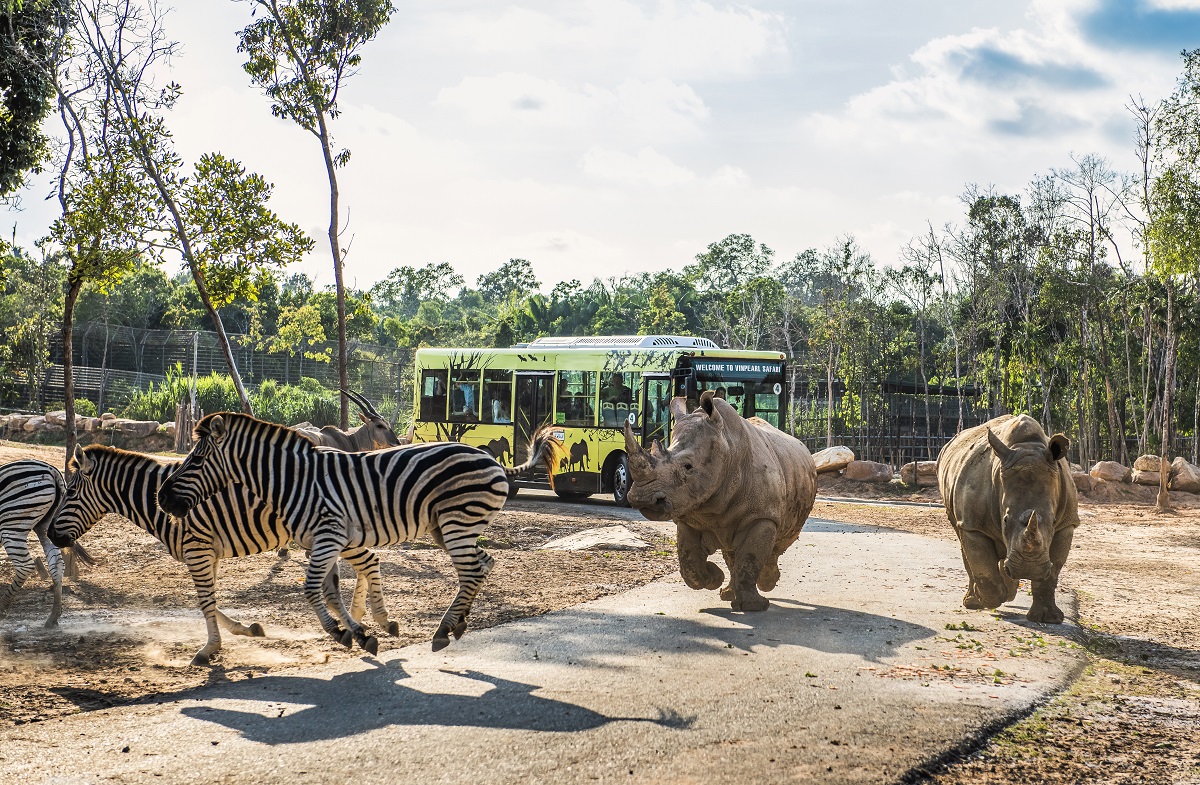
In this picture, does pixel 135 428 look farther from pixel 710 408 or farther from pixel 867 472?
pixel 710 408

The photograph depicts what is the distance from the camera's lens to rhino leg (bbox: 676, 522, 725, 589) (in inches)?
368

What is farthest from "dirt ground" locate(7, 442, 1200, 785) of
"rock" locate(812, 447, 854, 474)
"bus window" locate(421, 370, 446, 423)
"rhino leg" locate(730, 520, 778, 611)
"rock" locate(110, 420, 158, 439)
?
"rock" locate(110, 420, 158, 439)

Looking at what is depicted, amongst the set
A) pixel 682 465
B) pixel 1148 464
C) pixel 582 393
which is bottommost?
pixel 1148 464

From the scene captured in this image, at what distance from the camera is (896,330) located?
4047 cm

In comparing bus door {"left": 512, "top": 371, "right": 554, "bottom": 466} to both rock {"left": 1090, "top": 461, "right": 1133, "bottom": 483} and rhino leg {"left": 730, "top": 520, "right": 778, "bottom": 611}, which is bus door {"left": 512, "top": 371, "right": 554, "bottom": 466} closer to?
rhino leg {"left": 730, "top": 520, "right": 778, "bottom": 611}

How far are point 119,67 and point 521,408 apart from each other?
29.5 feet

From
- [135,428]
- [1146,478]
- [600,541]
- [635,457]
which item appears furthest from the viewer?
[135,428]

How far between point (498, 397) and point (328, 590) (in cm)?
1377

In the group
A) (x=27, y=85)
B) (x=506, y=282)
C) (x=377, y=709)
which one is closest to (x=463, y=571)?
(x=377, y=709)

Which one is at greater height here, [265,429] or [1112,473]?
[265,429]

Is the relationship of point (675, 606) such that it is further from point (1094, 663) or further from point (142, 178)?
point (142, 178)

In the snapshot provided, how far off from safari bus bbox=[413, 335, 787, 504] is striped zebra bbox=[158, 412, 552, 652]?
10264 millimetres

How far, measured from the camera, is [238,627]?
25.9 ft

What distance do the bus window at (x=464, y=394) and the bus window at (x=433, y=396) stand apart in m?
Result: 0.25
